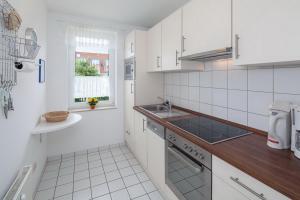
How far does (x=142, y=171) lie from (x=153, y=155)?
1.68 feet

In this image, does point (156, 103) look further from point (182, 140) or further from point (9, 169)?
point (9, 169)

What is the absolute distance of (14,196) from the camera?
2.91ft

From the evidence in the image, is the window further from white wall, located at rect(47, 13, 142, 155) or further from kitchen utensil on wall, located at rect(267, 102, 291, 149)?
kitchen utensil on wall, located at rect(267, 102, 291, 149)

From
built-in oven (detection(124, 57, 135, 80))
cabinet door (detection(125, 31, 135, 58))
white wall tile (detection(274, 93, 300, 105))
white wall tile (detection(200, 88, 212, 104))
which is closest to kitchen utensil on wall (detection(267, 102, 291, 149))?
white wall tile (detection(274, 93, 300, 105))

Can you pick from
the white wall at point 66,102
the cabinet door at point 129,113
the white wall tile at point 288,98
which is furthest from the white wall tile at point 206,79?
the white wall at point 66,102

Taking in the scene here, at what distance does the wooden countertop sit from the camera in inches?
27.2

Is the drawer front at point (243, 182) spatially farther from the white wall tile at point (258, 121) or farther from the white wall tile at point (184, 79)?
the white wall tile at point (184, 79)

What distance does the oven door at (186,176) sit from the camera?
3.73 ft

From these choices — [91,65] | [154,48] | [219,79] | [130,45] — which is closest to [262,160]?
[219,79]

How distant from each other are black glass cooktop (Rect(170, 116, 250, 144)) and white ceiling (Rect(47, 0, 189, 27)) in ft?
5.24

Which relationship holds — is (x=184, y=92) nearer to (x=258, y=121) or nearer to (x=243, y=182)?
(x=258, y=121)

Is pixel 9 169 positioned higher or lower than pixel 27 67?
lower

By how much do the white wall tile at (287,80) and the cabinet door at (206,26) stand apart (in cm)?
43

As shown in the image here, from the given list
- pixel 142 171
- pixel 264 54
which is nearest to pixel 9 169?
pixel 142 171
